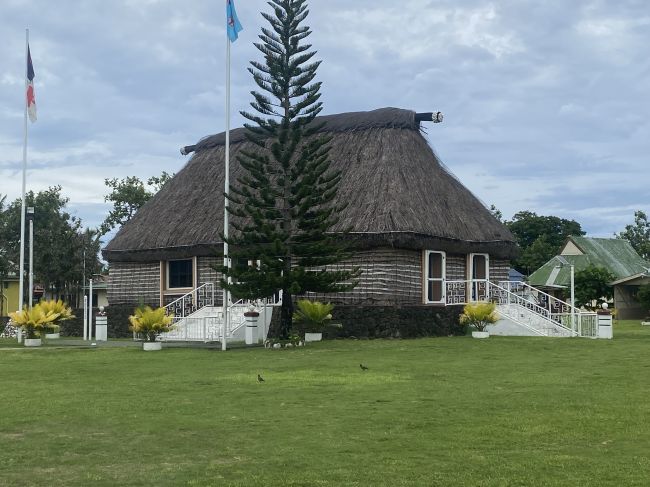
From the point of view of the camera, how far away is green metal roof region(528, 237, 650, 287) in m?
51.7

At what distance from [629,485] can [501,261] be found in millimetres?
25669

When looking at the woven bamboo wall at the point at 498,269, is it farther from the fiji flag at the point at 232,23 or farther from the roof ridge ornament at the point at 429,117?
the fiji flag at the point at 232,23

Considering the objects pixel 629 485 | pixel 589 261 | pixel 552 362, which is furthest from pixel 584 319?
pixel 589 261

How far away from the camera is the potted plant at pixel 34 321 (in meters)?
24.0

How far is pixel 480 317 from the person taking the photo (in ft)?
79.8

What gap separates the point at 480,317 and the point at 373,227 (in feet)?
13.6

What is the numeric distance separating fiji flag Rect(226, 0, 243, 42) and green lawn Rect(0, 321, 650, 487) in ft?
32.9

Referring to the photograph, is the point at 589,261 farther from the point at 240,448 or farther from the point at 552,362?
the point at 240,448

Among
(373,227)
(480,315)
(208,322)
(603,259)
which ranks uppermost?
(373,227)

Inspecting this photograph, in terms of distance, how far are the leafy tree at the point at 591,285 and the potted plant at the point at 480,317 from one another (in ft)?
76.1

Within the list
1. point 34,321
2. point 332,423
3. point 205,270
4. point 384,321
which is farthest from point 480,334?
point 332,423

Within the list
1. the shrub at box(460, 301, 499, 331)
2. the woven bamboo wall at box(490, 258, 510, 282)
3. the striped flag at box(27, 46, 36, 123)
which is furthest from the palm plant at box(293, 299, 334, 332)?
the striped flag at box(27, 46, 36, 123)

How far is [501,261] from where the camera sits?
103ft

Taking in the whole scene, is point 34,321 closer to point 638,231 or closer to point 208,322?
point 208,322
